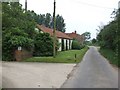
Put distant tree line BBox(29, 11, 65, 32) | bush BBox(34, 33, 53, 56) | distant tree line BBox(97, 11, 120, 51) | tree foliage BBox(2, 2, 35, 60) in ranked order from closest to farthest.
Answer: distant tree line BBox(97, 11, 120, 51) → tree foliage BBox(2, 2, 35, 60) → bush BBox(34, 33, 53, 56) → distant tree line BBox(29, 11, 65, 32)

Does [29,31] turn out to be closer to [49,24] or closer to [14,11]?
[14,11]

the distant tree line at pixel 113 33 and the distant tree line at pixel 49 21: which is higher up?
the distant tree line at pixel 49 21

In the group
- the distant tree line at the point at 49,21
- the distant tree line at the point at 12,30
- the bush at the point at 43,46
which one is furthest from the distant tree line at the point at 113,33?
the distant tree line at the point at 49,21

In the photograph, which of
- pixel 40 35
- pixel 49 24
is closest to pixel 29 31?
pixel 40 35

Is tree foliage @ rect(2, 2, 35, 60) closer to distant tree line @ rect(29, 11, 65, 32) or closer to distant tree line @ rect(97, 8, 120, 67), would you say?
distant tree line @ rect(97, 8, 120, 67)

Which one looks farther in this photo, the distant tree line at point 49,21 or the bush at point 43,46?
the distant tree line at point 49,21

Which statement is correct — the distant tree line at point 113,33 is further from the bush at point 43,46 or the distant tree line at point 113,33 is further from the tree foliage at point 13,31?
the tree foliage at point 13,31

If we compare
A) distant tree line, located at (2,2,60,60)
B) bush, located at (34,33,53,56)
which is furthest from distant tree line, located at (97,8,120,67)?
distant tree line, located at (2,2,60,60)

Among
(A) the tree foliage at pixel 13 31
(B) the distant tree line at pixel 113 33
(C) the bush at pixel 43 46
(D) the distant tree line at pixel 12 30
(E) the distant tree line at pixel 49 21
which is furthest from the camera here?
(E) the distant tree line at pixel 49 21

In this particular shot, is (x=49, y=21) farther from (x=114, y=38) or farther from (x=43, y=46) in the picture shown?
(x=114, y=38)

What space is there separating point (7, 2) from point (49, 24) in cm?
11697

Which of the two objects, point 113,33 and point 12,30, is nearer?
point 12,30

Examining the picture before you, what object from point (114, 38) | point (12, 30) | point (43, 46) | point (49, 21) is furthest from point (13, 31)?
point (49, 21)

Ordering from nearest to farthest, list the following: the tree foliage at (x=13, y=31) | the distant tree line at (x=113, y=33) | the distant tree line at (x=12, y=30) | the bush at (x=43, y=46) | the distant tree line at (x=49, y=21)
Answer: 1. the distant tree line at (x=113, y=33)
2. the distant tree line at (x=12, y=30)
3. the tree foliage at (x=13, y=31)
4. the bush at (x=43, y=46)
5. the distant tree line at (x=49, y=21)
